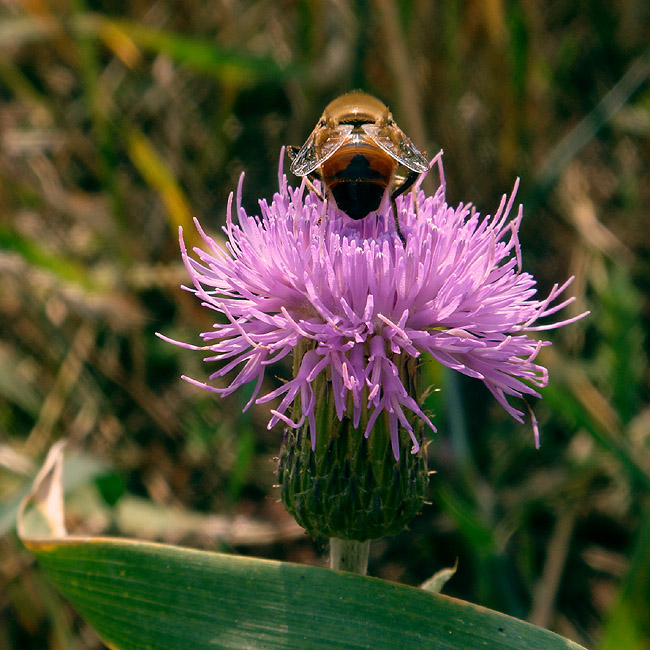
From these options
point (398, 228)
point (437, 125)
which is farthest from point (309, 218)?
point (437, 125)

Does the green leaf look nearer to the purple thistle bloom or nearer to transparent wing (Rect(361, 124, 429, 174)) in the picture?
the purple thistle bloom

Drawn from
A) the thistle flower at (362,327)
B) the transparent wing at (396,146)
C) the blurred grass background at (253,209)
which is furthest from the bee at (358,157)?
the blurred grass background at (253,209)

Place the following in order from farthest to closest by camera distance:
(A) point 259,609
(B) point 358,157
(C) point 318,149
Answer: (C) point 318,149
(B) point 358,157
(A) point 259,609

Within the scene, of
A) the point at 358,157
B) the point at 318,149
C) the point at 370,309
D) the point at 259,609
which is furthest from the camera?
the point at 318,149

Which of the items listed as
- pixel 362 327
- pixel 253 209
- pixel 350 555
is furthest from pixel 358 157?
pixel 253 209

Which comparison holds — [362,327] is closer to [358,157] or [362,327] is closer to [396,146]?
[358,157]

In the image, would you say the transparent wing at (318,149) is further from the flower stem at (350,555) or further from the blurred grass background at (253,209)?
the blurred grass background at (253,209)

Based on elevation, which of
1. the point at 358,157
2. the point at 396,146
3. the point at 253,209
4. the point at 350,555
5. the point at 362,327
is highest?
the point at 253,209
